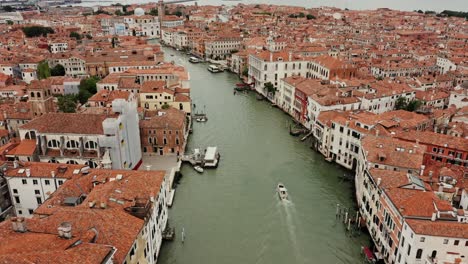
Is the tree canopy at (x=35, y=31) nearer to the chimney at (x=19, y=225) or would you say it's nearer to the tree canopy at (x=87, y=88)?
the tree canopy at (x=87, y=88)

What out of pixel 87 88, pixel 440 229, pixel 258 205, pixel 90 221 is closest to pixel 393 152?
pixel 440 229

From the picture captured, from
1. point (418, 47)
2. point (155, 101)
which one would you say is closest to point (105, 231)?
point (155, 101)

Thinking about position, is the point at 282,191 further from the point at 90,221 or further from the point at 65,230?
the point at 65,230

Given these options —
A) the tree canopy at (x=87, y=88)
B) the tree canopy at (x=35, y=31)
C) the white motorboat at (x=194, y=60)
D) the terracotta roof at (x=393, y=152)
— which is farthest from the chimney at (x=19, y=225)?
the tree canopy at (x=35, y=31)

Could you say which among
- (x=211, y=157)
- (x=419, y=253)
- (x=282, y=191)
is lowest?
(x=282, y=191)

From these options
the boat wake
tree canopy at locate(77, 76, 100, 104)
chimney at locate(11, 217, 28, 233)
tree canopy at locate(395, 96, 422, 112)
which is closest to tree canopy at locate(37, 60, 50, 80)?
tree canopy at locate(77, 76, 100, 104)

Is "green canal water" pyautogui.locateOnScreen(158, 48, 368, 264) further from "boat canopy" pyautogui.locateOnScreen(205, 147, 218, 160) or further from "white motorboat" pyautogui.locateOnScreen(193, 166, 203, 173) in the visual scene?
"boat canopy" pyautogui.locateOnScreen(205, 147, 218, 160)
